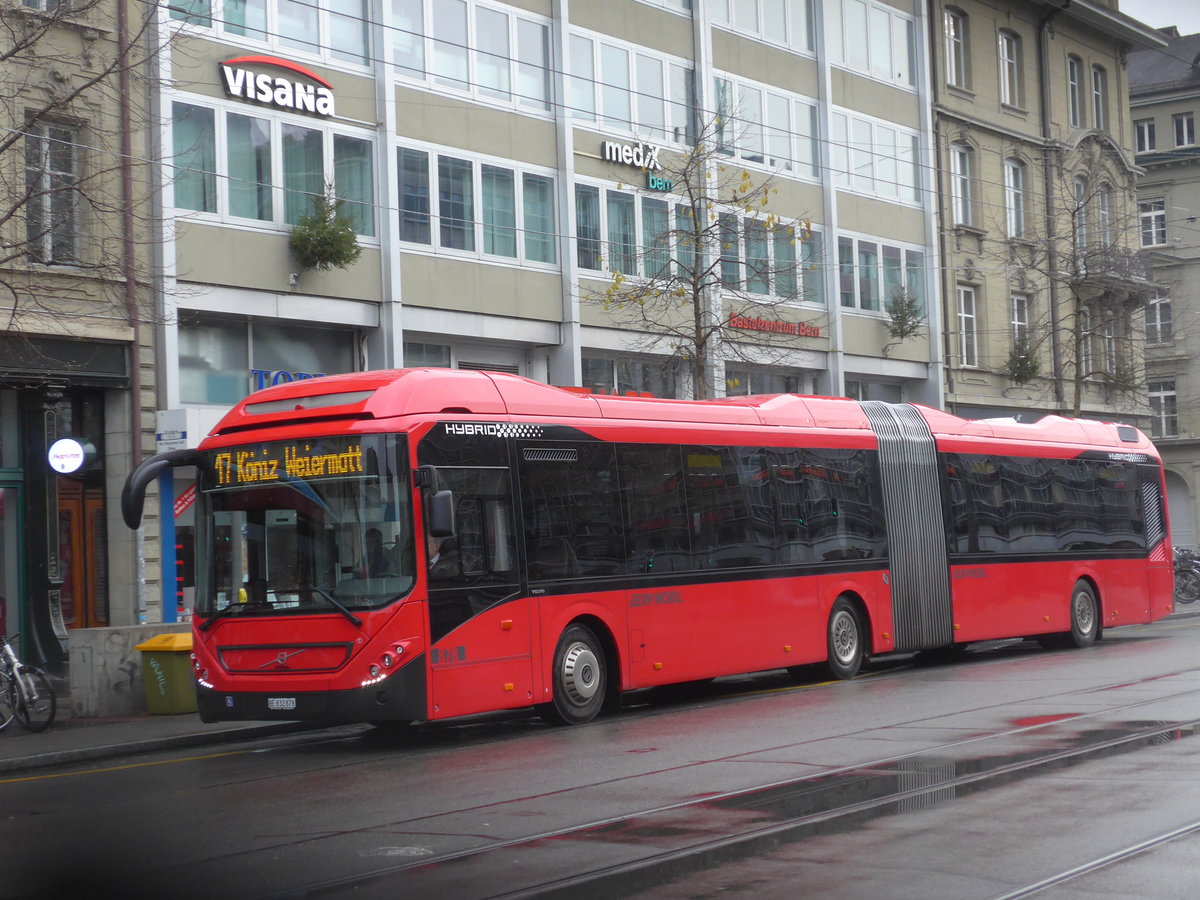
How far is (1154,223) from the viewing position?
6291 centimetres

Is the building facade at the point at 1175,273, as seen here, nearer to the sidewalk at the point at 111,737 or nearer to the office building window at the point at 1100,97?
the office building window at the point at 1100,97

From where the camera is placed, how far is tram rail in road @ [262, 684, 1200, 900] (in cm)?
705

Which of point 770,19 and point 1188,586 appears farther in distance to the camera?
point 1188,586

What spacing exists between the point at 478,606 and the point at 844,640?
21.6 ft

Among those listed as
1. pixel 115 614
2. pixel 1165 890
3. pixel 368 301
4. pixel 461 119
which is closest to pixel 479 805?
pixel 1165 890

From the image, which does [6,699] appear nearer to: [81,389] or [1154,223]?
[81,389]

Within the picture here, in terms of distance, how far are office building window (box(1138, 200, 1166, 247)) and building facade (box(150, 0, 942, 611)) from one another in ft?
95.6

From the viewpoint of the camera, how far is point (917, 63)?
37.4 metres

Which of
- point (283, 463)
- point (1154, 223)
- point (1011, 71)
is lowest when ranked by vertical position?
point (283, 463)

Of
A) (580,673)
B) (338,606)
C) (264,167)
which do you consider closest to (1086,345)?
(264,167)

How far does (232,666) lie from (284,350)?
10.8m

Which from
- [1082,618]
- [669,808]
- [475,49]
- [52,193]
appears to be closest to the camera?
[669,808]

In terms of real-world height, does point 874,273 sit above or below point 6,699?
above

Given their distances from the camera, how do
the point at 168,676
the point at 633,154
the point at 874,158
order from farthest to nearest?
the point at 874,158
the point at 633,154
the point at 168,676
